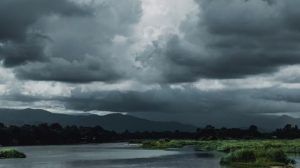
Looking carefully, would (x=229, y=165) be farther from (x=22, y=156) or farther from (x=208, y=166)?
(x=22, y=156)

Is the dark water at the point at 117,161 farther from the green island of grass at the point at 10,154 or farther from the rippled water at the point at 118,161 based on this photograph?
the green island of grass at the point at 10,154

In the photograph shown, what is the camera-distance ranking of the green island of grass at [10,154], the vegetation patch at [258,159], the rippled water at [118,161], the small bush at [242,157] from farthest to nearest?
the green island of grass at [10,154] → the rippled water at [118,161] → the small bush at [242,157] → the vegetation patch at [258,159]

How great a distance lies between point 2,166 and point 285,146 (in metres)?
85.2

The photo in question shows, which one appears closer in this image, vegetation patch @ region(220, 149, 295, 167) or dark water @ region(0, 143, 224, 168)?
vegetation patch @ region(220, 149, 295, 167)

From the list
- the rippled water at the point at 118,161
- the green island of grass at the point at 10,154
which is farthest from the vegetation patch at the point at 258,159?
the green island of grass at the point at 10,154

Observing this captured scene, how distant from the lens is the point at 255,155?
326 ft

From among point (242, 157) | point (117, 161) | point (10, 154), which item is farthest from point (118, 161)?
point (10, 154)

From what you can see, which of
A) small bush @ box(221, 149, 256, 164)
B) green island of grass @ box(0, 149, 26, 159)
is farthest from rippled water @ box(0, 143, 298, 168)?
green island of grass @ box(0, 149, 26, 159)

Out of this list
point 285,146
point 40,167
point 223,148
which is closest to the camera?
point 40,167

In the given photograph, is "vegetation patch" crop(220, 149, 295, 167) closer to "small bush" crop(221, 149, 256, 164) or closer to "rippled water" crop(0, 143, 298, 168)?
"small bush" crop(221, 149, 256, 164)

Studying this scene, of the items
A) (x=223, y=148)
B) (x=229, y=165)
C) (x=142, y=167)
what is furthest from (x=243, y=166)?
(x=223, y=148)

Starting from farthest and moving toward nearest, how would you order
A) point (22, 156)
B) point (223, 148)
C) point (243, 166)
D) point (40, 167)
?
point (223, 148) < point (22, 156) < point (40, 167) < point (243, 166)

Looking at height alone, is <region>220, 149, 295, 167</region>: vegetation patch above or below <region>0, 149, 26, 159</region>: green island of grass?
below

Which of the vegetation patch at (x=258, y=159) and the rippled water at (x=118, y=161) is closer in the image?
the vegetation patch at (x=258, y=159)
